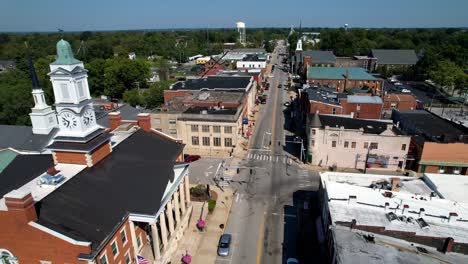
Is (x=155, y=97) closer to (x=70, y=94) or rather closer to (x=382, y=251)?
(x=70, y=94)

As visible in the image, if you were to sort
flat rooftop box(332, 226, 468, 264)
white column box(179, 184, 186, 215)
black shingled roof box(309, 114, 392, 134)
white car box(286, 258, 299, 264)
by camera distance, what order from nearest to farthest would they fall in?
flat rooftop box(332, 226, 468, 264), white car box(286, 258, 299, 264), white column box(179, 184, 186, 215), black shingled roof box(309, 114, 392, 134)

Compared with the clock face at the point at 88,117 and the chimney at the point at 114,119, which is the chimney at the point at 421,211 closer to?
the clock face at the point at 88,117

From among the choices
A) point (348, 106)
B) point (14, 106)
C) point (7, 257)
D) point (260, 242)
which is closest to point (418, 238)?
point (260, 242)

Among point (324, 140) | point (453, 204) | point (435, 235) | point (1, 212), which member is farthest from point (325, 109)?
point (1, 212)

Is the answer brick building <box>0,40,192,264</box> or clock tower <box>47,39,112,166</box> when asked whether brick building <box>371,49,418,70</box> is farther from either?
clock tower <box>47,39,112,166</box>

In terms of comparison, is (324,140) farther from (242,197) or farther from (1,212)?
(1,212)

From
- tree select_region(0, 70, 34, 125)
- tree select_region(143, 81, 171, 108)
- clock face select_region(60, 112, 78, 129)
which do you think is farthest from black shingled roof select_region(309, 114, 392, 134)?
tree select_region(0, 70, 34, 125)

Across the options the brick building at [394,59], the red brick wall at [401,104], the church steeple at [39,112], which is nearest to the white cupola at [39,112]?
the church steeple at [39,112]
